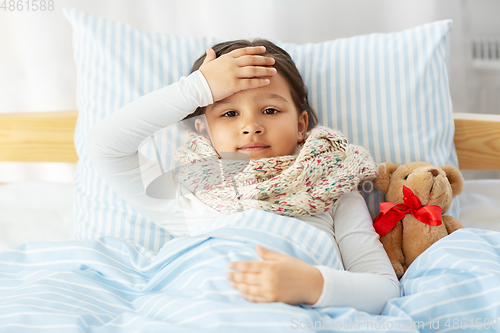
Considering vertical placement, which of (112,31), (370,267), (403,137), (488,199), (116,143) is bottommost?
(488,199)

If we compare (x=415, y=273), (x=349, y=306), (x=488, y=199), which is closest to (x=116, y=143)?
(x=349, y=306)

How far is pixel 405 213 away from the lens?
885 mm

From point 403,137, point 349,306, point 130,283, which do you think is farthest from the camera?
point 403,137

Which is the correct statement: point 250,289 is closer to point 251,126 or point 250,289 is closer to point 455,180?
point 251,126

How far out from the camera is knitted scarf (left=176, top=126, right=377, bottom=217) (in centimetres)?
84

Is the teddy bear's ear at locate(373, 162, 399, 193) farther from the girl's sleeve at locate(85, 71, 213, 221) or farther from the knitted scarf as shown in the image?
the girl's sleeve at locate(85, 71, 213, 221)

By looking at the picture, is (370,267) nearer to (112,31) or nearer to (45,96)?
(112,31)

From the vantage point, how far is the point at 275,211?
2.78ft

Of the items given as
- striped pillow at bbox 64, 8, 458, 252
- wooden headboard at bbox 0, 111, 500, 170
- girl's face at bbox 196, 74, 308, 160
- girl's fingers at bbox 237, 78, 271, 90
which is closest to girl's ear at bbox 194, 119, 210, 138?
girl's face at bbox 196, 74, 308, 160

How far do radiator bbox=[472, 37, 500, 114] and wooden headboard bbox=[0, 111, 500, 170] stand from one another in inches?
11.0

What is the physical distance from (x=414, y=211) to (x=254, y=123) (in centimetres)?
40

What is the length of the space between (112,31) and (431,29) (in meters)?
0.87

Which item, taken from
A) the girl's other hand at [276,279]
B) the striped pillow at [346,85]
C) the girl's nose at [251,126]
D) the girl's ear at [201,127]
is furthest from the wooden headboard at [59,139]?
the girl's other hand at [276,279]

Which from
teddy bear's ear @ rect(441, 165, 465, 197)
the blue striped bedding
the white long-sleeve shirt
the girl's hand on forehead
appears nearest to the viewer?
the blue striped bedding
